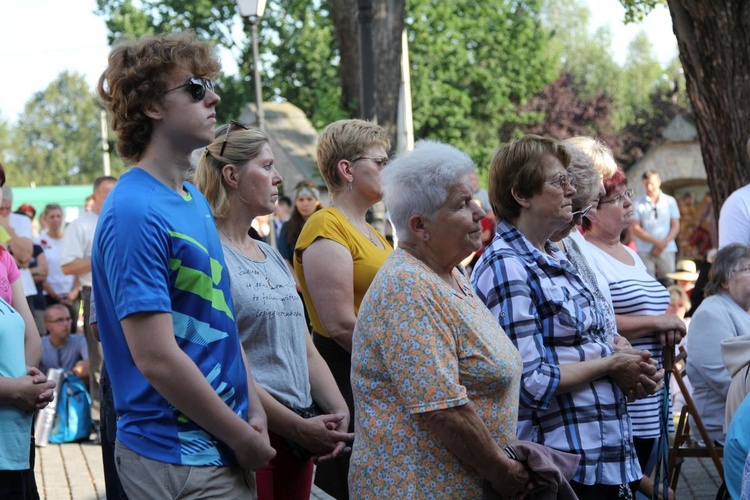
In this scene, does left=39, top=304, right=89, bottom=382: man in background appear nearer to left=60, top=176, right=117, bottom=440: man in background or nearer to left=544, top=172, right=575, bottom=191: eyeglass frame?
left=60, top=176, right=117, bottom=440: man in background

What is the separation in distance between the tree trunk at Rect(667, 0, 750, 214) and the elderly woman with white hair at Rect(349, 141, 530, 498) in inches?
219

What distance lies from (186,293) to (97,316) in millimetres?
272

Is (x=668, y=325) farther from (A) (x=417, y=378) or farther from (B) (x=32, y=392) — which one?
(B) (x=32, y=392)

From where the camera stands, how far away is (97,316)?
285 centimetres

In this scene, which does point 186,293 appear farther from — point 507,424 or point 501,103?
point 501,103

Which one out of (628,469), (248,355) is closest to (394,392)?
(248,355)

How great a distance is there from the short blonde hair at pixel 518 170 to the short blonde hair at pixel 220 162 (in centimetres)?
90

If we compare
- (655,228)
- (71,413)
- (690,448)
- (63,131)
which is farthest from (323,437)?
(63,131)

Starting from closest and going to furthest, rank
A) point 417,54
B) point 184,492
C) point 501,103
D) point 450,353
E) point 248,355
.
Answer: point 184,492 < point 450,353 < point 248,355 < point 417,54 < point 501,103

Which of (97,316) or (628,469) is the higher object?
(97,316)

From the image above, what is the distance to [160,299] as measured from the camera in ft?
8.71

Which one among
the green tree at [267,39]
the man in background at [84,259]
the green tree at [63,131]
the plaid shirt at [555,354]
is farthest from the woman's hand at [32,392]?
the green tree at [63,131]

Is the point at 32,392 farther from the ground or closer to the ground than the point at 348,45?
closer to the ground

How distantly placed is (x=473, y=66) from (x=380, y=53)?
2894 centimetres
